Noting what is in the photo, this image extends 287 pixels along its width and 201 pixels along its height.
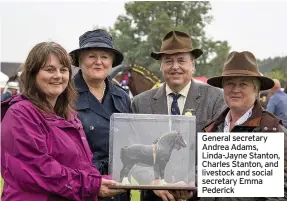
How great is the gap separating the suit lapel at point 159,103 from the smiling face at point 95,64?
500 millimetres

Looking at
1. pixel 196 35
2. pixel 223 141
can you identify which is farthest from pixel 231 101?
pixel 196 35

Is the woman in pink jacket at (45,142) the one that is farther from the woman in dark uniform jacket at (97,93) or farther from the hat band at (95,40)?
the hat band at (95,40)

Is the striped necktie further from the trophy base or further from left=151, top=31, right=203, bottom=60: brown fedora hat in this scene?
the trophy base

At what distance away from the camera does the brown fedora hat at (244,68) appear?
3.24m

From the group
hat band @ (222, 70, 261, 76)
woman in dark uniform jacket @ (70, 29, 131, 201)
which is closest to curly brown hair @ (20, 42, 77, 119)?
woman in dark uniform jacket @ (70, 29, 131, 201)

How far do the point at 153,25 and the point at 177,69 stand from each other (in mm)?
30072

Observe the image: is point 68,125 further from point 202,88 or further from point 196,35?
point 196,35

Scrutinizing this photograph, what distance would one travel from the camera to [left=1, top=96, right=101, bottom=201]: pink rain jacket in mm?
2746

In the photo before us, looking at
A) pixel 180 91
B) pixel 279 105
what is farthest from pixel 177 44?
pixel 279 105

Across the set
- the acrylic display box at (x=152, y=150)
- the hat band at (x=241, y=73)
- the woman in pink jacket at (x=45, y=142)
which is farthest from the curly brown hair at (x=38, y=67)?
the hat band at (x=241, y=73)

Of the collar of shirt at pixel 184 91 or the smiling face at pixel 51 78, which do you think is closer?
the smiling face at pixel 51 78

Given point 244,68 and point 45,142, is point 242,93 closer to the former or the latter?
point 244,68

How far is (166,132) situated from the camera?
3111 mm

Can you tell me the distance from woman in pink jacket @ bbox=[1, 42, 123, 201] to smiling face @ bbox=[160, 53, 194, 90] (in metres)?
1.04
